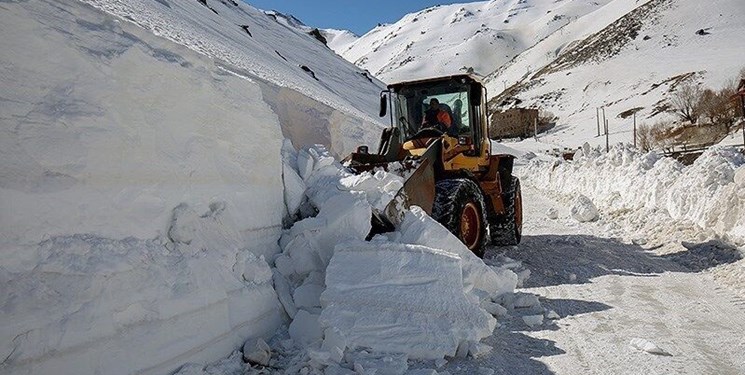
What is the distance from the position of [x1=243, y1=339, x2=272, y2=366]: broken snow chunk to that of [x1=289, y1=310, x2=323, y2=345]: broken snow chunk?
0.23 m

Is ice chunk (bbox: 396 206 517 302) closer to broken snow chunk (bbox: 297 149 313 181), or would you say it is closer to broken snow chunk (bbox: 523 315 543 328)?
broken snow chunk (bbox: 523 315 543 328)

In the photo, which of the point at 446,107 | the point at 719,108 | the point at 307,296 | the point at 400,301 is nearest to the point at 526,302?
the point at 400,301

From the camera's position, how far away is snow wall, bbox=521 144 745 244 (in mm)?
6055

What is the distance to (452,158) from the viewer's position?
6.98 metres

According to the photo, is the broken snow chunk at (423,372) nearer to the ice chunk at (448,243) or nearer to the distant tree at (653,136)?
the ice chunk at (448,243)

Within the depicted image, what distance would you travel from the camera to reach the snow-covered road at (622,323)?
3361 millimetres

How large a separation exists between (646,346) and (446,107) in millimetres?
4612

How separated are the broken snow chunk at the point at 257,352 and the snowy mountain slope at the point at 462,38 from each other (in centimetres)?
11116

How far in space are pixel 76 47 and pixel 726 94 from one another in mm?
43918

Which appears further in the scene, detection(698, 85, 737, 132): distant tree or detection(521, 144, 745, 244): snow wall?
detection(698, 85, 737, 132): distant tree

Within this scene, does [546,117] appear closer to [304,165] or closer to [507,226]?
[507,226]

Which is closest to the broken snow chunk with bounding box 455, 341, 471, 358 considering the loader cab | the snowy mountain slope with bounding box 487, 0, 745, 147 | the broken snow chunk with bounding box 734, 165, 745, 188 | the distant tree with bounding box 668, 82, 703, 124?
the loader cab

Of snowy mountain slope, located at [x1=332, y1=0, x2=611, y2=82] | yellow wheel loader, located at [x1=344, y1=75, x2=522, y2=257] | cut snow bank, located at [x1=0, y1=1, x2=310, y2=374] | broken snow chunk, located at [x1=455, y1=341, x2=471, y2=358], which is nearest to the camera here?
cut snow bank, located at [x1=0, y1=1, x2=310, y2=374]

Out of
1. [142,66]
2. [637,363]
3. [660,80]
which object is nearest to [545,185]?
[637,363]
